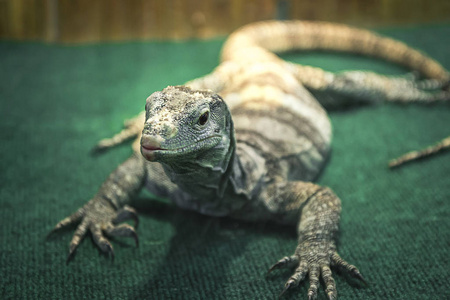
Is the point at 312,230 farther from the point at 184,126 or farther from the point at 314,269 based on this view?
the point at 184,126

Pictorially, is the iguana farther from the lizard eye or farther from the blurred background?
the blurred background

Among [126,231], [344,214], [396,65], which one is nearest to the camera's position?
[126,231]

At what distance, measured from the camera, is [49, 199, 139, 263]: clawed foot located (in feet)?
10.7

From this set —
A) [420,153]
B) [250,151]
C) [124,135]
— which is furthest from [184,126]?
[420,153]

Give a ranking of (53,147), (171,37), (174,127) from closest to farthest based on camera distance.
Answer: (174,127), (53,147), (171,37)

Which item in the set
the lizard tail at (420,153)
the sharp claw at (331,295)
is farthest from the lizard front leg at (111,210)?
the lizard tail at (420,153)

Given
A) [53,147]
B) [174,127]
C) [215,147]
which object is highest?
[174,127]

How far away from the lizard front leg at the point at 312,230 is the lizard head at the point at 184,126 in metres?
0.76

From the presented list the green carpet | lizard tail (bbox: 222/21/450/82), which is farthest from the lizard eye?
lizard tail (bbox: 222/21/450/82)

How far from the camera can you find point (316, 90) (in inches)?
200

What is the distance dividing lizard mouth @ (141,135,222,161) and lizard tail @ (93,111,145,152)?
5.88ft

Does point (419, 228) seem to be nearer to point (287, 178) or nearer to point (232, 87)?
point (287, 178)

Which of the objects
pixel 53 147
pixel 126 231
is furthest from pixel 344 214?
pixel 53 147

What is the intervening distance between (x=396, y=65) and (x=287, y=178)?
10.5 feet
